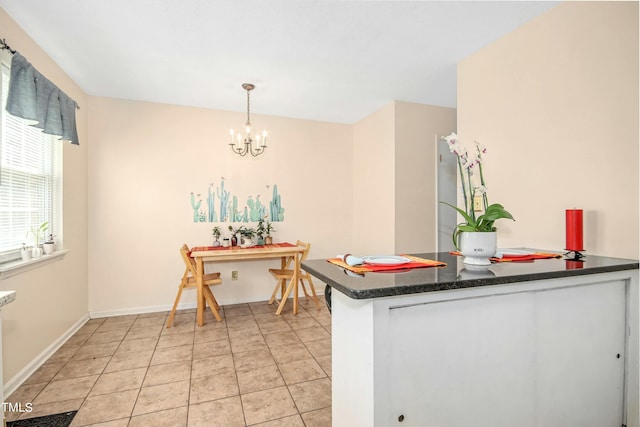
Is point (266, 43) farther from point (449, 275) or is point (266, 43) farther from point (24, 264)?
point (24, 264)

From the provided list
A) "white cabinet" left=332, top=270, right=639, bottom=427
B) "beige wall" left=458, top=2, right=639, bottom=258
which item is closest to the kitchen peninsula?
"white cabinet" left=332, top=270, right=639, bottom=427

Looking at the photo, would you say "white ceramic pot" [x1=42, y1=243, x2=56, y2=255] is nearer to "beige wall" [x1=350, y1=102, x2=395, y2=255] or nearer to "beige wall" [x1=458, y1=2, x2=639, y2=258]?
"beige wall" [x1=350, y1=102, x2=395, y2=255]

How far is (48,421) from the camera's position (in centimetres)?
171

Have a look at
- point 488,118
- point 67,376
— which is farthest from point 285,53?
point 67,376

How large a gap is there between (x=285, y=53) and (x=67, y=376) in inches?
114

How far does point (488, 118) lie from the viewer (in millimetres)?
2354

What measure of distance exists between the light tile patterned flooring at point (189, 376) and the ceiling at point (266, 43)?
243 centimetres

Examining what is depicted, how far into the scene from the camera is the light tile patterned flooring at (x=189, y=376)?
1.76 metres

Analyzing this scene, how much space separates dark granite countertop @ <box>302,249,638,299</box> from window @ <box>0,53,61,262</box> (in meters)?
2.18

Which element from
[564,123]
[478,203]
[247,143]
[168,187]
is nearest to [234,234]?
[168,187]

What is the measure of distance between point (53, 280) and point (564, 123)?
3.93 metres

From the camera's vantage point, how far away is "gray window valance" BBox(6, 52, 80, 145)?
188 cm

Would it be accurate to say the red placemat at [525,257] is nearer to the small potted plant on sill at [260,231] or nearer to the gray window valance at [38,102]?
the small potted plant on sill at [260,231]

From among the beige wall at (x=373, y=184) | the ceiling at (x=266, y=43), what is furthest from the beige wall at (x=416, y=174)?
the ceiling at (x=266, y=43)
